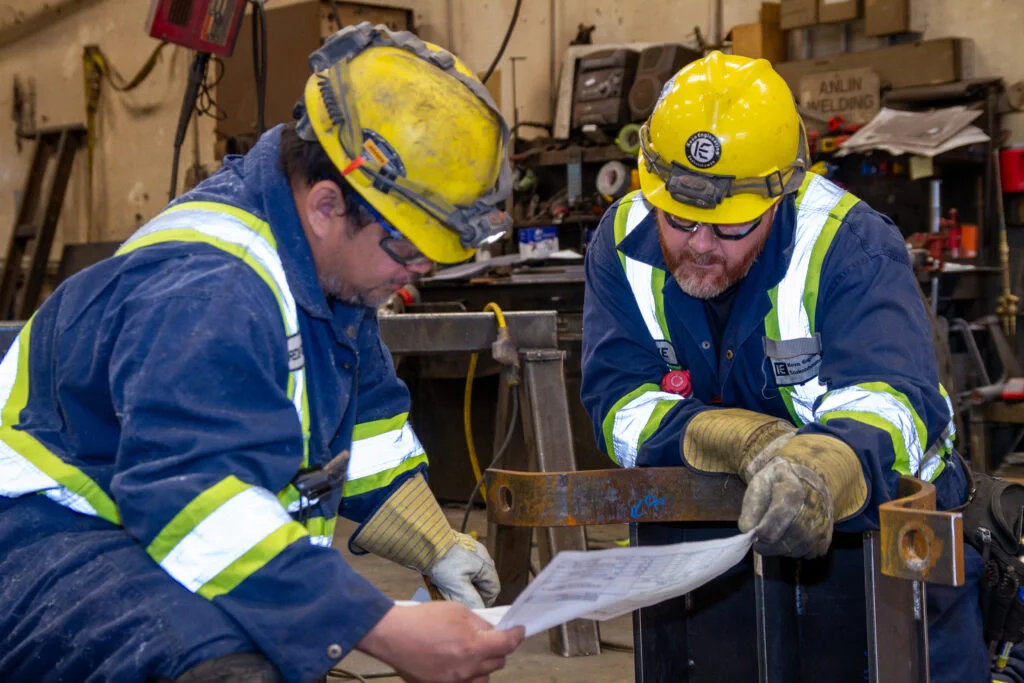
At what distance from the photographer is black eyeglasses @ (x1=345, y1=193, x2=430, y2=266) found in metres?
1.48

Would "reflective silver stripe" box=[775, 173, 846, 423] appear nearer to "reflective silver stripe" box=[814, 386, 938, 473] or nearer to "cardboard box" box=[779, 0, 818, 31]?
"reflective silver stripe" box=[814, 386, 938, 473]

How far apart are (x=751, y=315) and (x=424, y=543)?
685 millimetres

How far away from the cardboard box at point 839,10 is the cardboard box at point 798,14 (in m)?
0.04

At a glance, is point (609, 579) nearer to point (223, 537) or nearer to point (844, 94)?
point (223, 537)

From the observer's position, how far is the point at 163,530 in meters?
1.25

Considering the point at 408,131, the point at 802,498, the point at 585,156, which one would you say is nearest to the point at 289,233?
the point at 408,131

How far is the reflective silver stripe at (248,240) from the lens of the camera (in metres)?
1.39

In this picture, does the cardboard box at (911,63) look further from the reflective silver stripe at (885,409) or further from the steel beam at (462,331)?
the reflective silver stripe at (885,409)

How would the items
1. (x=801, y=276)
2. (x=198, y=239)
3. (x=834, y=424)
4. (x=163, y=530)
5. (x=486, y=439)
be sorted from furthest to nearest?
(x=486, y=439) → (x=801, y=276) → (x=834, y=424) → (x=198, y=239) → (x=163, y=530)

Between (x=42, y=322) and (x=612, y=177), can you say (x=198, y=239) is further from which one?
(x=612, y=177)

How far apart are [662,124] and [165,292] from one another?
1.00 metres

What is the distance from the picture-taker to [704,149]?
1913mm

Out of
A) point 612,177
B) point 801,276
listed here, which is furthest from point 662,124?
point 612,177

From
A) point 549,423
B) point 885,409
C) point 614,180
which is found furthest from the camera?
point 614,180
